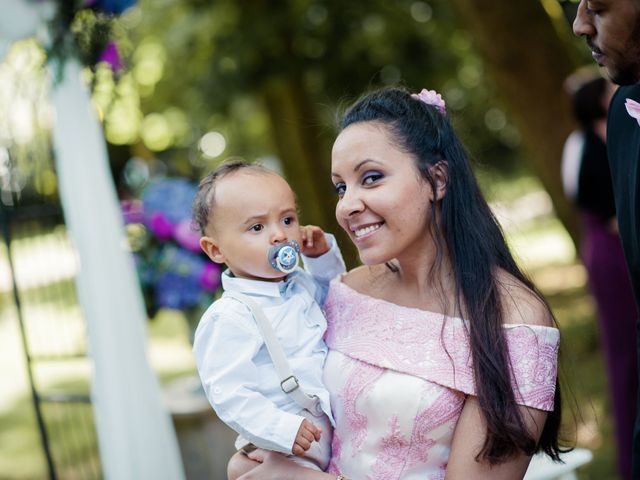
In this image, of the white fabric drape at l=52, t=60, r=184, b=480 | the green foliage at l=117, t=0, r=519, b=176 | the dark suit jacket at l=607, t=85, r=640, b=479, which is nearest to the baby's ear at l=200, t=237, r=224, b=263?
the dark suit jacket at l=607, t=85, r=640, b=479

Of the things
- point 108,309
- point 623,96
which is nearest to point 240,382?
point 623,96

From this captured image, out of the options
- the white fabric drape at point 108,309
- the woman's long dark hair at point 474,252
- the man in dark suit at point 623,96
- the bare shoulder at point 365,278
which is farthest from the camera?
the white fabric drape at point 108,309

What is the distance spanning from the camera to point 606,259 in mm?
4500

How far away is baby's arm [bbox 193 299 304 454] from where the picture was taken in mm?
1953

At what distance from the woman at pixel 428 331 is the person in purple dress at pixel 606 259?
2.52 m

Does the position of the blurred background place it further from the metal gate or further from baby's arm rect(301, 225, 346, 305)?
baby's arm rect(301, 225, 346, 305)

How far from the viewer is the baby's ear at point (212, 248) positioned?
2.19m

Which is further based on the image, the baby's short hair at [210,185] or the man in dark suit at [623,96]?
the baby's short hair at [210,185]

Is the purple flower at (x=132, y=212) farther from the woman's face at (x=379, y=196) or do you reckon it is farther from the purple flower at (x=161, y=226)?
the woman's face at (x=379, y=196)

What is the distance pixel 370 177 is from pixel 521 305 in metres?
0.48

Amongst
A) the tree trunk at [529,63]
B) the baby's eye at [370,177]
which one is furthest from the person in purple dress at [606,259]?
the baby's eye at [370,177]

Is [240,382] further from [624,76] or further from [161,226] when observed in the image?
[161,226]

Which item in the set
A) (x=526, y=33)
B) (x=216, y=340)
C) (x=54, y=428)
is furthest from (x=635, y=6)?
(x=54, y=428)

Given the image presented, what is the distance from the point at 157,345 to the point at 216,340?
1079 cm
